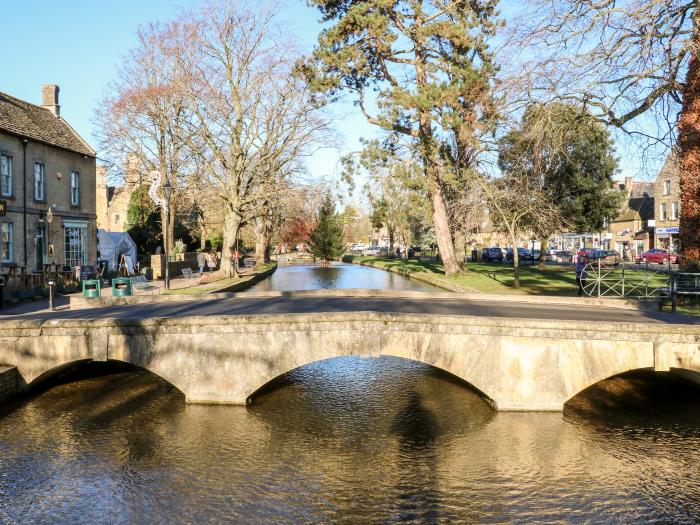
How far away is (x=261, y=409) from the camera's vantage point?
13.1 meters

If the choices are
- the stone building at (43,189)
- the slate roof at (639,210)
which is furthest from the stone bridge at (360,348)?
the slate roof at (639,210)

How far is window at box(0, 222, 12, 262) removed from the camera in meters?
24.8

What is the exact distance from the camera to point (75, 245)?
102ft

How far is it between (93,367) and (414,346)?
10.3m

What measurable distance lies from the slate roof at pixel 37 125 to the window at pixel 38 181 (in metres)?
1.29

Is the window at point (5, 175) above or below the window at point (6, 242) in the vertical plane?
above

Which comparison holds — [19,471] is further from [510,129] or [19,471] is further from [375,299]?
[510,129]

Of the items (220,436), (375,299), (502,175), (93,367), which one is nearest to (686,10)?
(375,299)

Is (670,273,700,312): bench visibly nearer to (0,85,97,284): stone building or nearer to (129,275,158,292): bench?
(129,275,158,292): bench

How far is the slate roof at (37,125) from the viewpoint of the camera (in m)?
26.4

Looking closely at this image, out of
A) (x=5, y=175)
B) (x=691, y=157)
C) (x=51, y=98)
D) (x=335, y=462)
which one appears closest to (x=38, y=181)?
(x=5, y=175)

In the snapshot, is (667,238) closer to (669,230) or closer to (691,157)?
(669,230)

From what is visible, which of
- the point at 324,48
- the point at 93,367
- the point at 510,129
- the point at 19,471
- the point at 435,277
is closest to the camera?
the point at 19,471

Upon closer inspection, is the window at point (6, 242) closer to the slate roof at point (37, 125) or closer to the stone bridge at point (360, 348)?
the slate roof at point (37, 125)
